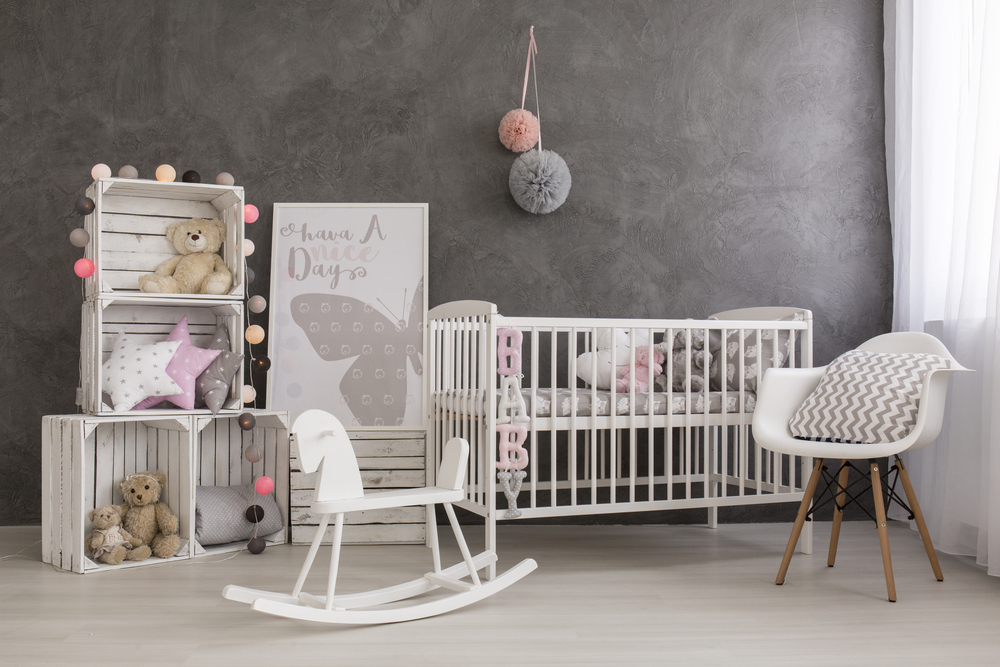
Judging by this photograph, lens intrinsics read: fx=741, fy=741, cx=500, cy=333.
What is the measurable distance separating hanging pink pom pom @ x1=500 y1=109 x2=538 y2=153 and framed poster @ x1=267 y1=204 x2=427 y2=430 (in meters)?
0.45

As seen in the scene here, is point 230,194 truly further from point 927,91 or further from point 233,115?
point 927,91

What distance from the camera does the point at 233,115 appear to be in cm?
308

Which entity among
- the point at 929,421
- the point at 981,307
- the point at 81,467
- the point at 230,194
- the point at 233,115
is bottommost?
the point at 81,467

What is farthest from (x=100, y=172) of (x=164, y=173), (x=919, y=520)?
(x=919, y=520)

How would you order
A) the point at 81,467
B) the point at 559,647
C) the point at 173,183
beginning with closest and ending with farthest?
the point at 559,647 < the point at 81,467 < the point at 173,183

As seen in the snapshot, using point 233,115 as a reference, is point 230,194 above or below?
below

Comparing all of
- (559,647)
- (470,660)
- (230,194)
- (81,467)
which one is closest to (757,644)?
(559,647)

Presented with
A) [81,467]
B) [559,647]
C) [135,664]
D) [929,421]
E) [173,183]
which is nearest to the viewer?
[135,664]

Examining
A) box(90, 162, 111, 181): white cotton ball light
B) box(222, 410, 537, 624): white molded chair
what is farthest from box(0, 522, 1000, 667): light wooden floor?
box(90, 162, 111, 181): white cotton ball light

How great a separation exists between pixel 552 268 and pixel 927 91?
5.40 feet

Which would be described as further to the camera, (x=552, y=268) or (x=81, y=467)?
(x=552, y=268)

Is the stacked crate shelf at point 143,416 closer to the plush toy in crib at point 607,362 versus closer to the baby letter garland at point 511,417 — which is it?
the baby letter garland at point 511,417

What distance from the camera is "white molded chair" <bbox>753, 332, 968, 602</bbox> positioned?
2.11m

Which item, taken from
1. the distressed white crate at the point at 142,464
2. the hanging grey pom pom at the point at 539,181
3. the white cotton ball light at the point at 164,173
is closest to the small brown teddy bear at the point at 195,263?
the white cotton ball light at the point at 164,173
